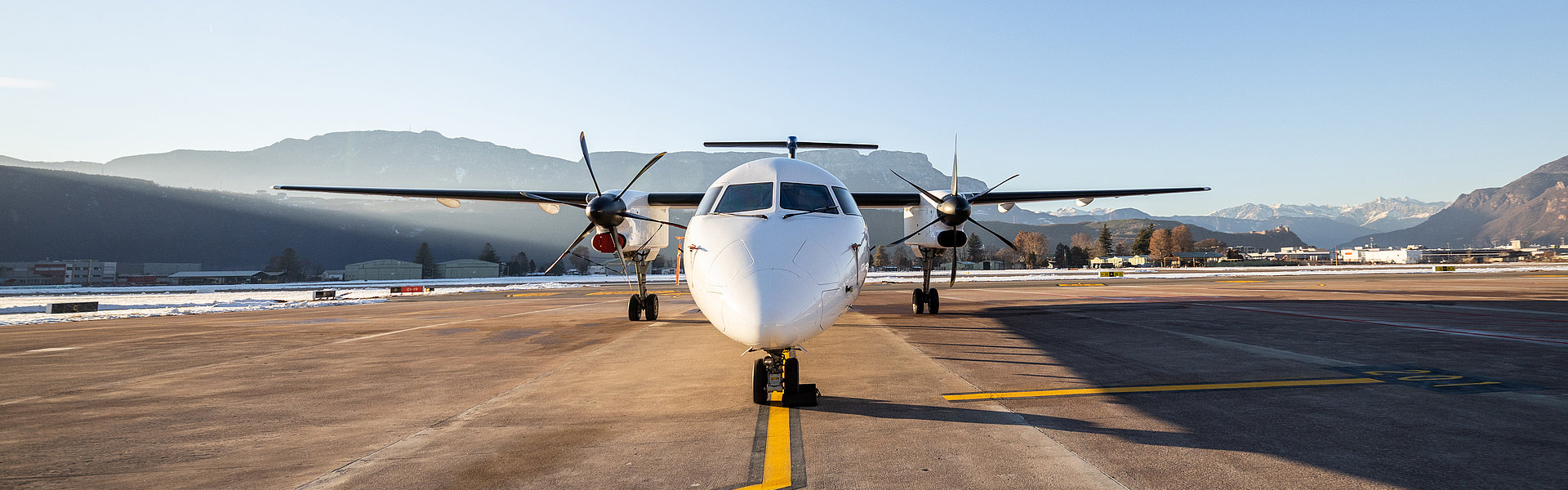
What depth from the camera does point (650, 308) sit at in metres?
15.3

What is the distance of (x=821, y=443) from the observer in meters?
4.45

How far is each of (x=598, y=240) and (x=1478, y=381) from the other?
13.2 meters

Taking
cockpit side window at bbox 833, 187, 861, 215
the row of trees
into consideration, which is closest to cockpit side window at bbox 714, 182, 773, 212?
cockpit side window at bbox 833, 187, 861, 215

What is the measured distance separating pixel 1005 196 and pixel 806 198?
33.1ft

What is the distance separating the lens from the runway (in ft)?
12.5

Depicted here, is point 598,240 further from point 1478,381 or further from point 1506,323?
point 1506,323

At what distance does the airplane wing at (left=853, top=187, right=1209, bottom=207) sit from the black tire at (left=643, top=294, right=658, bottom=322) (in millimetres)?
5624

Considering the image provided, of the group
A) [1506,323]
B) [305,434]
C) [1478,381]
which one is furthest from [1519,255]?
[305,434]

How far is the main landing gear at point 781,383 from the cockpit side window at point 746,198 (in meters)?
1.54

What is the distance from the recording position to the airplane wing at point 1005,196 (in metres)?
14.3

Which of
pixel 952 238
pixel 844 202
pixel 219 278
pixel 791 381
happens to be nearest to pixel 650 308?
pixel 952 238

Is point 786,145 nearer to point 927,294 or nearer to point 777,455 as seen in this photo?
point 927,294

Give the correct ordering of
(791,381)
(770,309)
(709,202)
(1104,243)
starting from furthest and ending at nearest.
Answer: (1104,243)
(709,202)
(791,381)
(770,309)

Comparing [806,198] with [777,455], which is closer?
[777,455]
